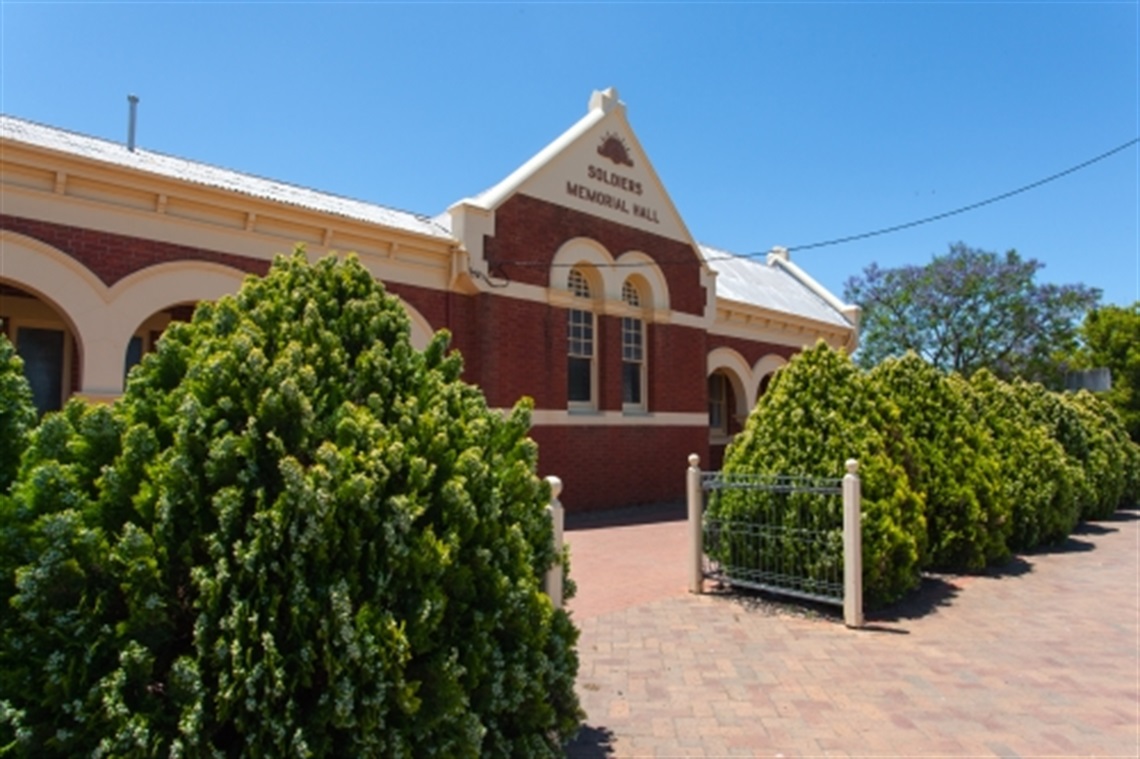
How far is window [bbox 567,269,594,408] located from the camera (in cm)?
1434

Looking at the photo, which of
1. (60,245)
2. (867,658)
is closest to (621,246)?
(60,245)

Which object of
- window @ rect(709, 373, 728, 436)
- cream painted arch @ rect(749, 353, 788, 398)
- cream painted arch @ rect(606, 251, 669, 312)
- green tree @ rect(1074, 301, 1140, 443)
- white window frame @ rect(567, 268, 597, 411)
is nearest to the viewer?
white window frame @ rect(567, 268, 597, 411)

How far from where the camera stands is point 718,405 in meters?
20.2

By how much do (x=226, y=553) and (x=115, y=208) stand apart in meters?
8.42

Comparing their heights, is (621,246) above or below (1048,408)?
above

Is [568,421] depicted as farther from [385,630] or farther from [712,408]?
[385,630]

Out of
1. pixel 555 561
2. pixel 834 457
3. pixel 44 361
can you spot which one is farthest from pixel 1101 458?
pixel 44 361

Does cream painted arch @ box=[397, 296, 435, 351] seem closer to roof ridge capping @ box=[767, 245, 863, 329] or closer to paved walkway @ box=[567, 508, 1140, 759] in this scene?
paved walkway @ box=[567, 508, 1140, 759]

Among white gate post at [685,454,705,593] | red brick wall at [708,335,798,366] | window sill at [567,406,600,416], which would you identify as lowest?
white gate post at [685,454,705,593]

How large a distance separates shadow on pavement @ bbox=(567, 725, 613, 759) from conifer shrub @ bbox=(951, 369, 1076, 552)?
7730 millimetres

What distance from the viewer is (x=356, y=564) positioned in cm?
252

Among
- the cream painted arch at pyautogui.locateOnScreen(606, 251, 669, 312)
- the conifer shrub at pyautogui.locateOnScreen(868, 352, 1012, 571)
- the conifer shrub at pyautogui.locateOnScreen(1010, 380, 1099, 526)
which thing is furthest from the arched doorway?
the conifer shrub at pyautogui.locateOnScreen(1010, 380, 1099, 526)

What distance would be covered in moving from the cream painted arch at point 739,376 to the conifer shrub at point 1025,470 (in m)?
7.42

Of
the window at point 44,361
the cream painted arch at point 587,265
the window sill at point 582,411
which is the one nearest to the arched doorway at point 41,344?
the window at point 44,361
